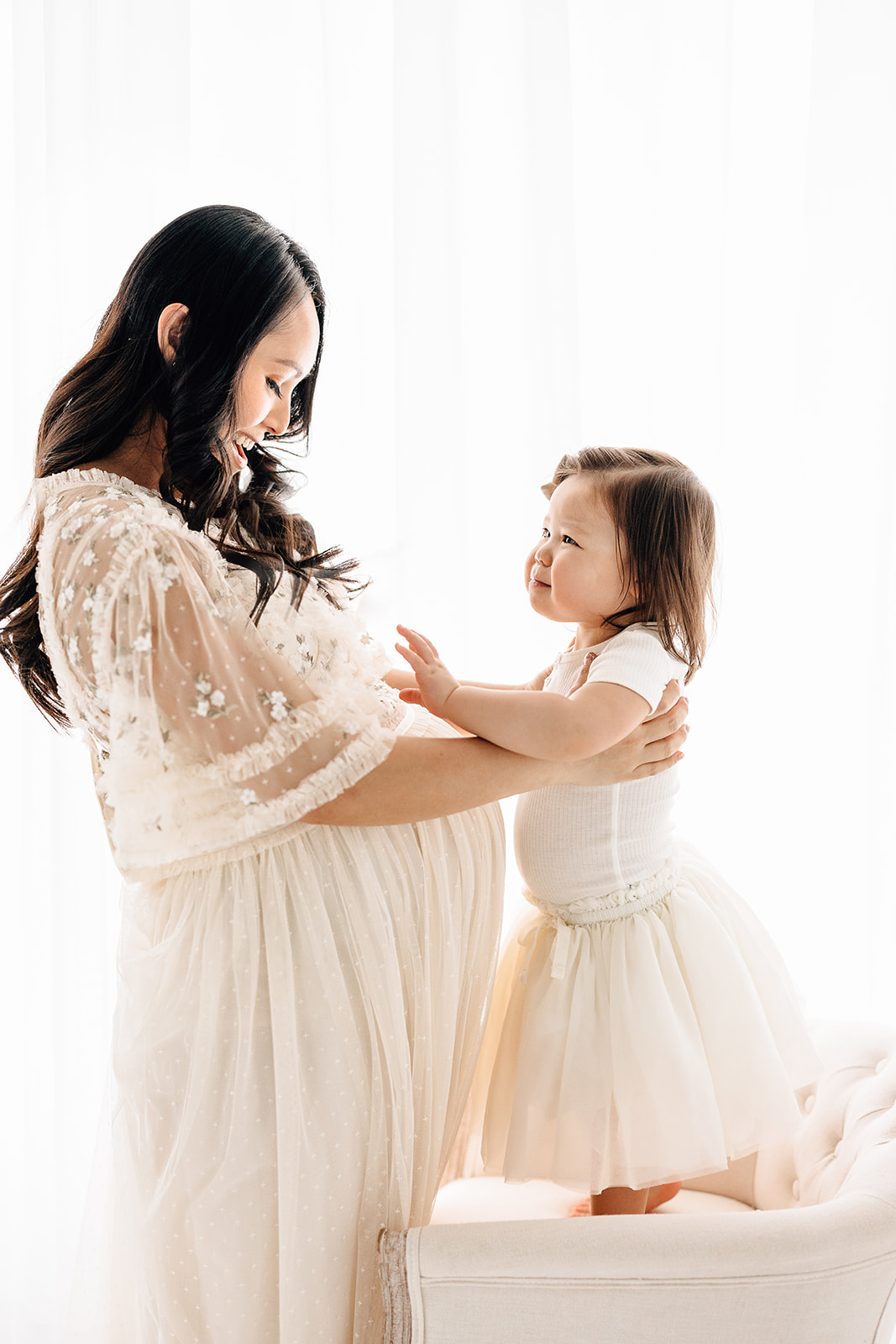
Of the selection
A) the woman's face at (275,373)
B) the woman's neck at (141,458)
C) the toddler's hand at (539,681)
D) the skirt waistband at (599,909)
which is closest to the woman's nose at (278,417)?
the woman's face at (275,373)

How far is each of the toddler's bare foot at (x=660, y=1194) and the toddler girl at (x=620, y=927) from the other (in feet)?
0.04

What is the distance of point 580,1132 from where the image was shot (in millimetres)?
1077

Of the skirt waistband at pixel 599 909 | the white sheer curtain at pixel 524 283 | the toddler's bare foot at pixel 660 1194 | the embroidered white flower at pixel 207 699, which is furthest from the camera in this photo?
the white sheer curtain at pixel 524 283

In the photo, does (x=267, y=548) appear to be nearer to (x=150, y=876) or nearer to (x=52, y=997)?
(x=150, y=876)

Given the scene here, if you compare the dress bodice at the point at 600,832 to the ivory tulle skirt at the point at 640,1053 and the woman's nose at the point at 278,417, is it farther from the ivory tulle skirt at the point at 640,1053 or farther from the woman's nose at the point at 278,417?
the woman's nose at the point at 278,417

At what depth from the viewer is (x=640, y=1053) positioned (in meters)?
1.06

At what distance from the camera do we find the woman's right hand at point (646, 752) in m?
1.08

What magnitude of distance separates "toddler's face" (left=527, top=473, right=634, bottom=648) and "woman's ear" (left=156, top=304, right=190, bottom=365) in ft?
1.60

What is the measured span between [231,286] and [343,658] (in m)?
0.42

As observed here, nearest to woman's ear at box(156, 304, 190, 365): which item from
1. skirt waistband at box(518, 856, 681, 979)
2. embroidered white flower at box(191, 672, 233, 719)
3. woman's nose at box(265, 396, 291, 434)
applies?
woman's nose at box(265, 396, 291, 434)

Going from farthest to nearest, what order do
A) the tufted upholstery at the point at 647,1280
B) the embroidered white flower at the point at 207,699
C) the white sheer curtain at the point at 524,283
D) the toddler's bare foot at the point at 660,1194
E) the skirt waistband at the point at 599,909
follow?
the white sheer curtain at the point at 524,283, the toddler's bare foot at the point at 660,1194, the skirt waistband at the point at 599,909, the tufted upholstery at the point at 647,1280, the embroidered white flower at the point at 207,699

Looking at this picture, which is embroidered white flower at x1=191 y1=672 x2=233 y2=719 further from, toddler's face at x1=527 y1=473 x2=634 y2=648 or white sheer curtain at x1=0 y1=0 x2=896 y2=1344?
white sheer curtain at x1=0 y1=0 x2=896 y2=1344

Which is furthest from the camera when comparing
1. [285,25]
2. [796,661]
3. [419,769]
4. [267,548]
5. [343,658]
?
[796,661]

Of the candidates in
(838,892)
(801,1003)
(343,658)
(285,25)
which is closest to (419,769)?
(343,658)
